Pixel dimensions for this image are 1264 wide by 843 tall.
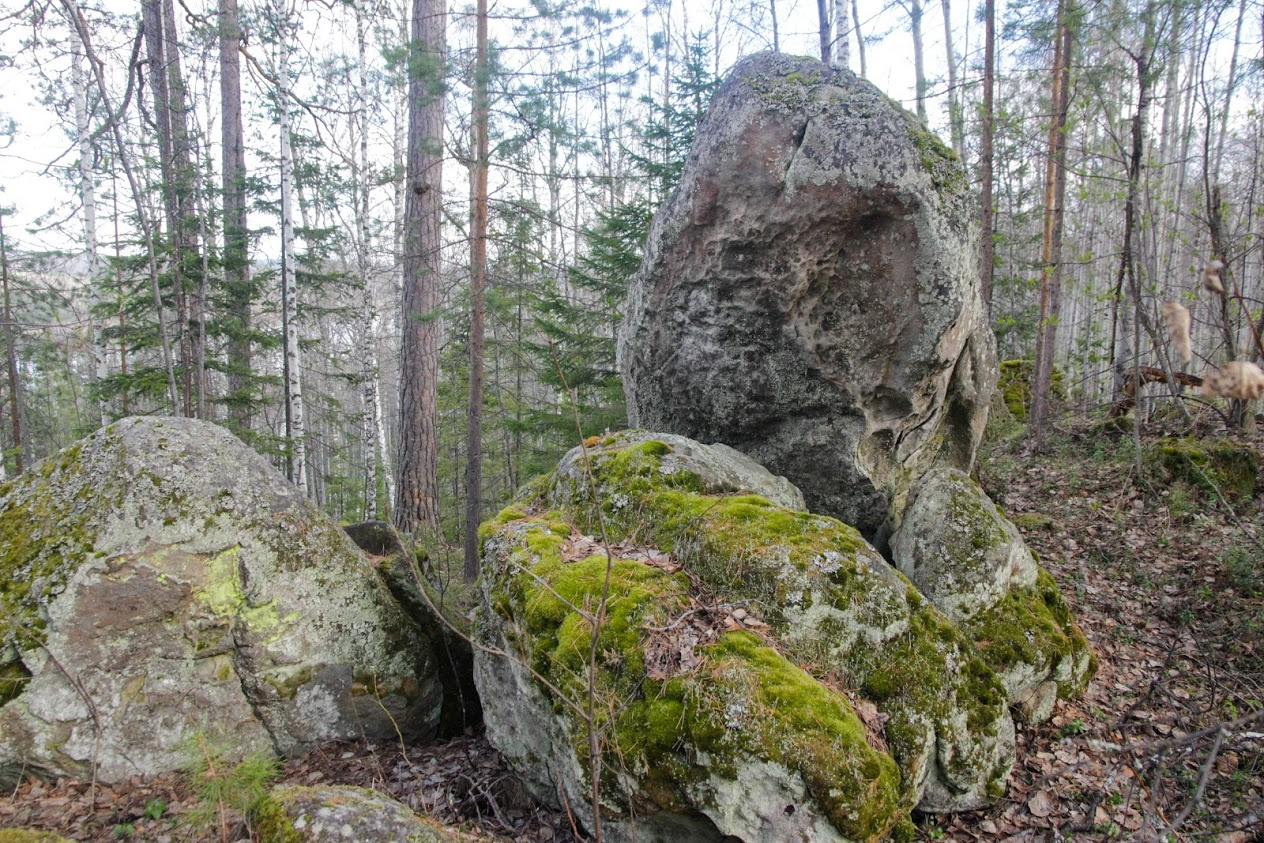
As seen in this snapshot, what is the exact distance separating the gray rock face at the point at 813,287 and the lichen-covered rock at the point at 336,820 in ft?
14.1

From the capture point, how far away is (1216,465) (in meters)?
7.78

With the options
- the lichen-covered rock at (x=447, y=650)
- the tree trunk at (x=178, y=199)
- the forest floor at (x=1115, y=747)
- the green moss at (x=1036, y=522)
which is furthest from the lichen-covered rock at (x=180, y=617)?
the green moss at (x=1036, y=522)

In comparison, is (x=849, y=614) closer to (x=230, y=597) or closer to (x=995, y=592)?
(x=995, y=592)

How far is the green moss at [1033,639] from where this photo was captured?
479 centimetres

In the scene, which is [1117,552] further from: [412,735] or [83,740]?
[83,740]

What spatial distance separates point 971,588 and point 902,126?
4058 mm

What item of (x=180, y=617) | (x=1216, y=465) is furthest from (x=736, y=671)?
(x=1216, y=465)

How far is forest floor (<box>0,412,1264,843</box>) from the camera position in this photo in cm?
374

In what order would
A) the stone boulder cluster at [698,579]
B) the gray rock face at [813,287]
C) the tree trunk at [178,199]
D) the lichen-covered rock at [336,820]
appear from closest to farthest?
the lichen-covered rock at [336,820]
the stone boulder cluster at [698,579]
the gray rock face at [813,287]
the tree trunk at [178,199]

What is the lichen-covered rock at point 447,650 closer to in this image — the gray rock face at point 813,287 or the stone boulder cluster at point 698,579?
the stone boulder cluster at point 698,579

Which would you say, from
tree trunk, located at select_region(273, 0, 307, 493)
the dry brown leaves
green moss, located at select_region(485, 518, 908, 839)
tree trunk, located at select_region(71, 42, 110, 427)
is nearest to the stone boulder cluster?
green moss, located at select_region(485, 518, 908, 839)

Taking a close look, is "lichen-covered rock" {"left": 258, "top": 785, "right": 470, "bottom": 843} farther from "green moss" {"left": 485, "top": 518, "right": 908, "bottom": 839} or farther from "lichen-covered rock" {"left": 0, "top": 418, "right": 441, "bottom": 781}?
"lichen-covered rock" {"left": 0, "top": 418, "right": 441, "bottom": 781}

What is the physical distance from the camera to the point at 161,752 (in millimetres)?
4391

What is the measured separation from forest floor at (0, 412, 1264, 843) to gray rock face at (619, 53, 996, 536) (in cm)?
237
